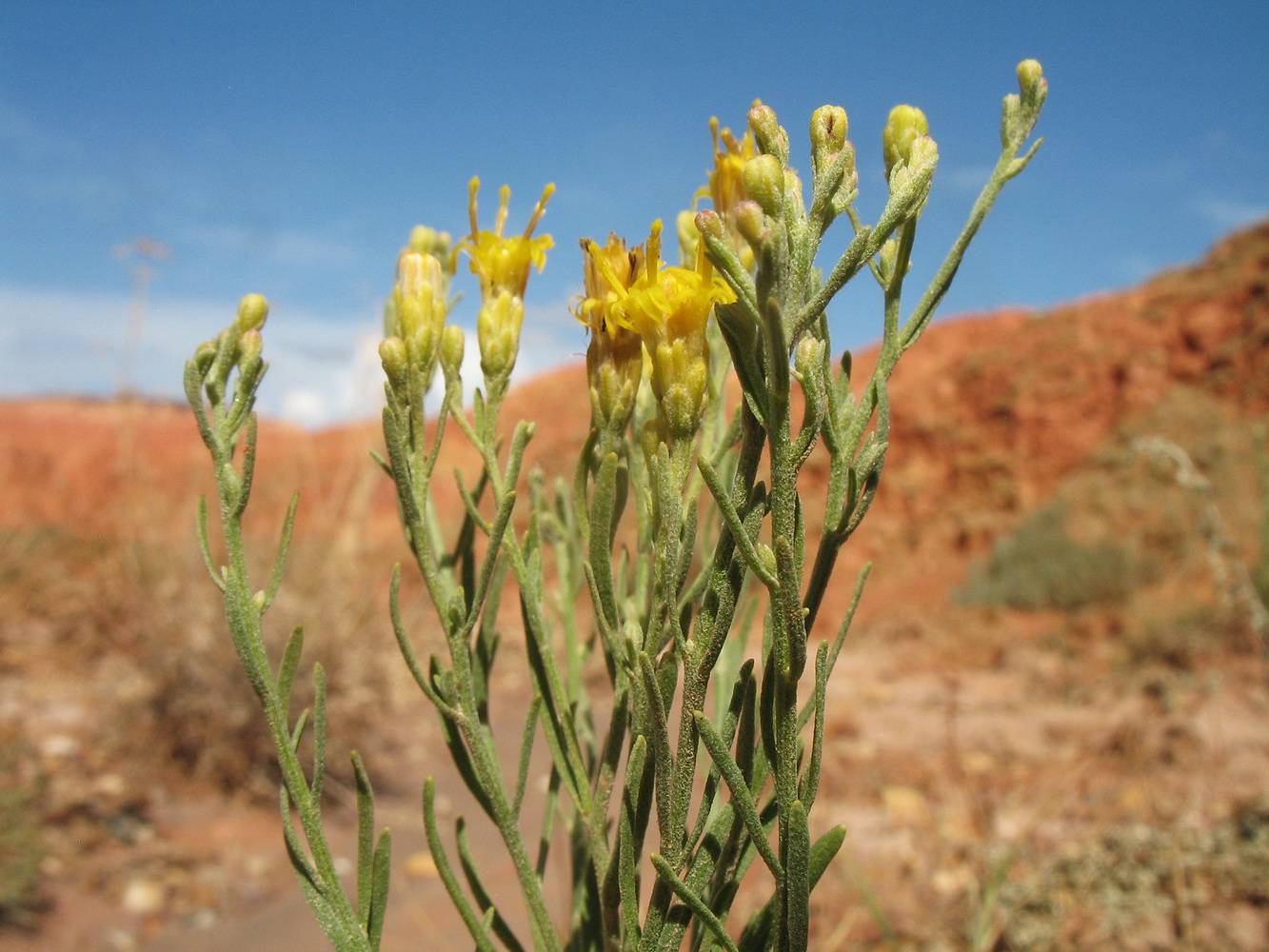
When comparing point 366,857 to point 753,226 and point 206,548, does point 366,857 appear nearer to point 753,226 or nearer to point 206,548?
point 206,548

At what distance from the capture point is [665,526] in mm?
601

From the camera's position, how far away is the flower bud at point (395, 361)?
2.41 ft

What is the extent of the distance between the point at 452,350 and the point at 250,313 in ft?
0.59

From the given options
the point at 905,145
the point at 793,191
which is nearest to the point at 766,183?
the point at 793,191

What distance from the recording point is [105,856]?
3.67 m

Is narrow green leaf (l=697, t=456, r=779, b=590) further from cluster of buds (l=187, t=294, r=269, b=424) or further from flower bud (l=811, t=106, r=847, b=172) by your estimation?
cluster of buds (l=187, t=294, r=269, b=424)

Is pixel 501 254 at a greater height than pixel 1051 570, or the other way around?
pixel 501 254

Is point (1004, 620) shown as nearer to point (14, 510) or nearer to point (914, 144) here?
point (914, 144)

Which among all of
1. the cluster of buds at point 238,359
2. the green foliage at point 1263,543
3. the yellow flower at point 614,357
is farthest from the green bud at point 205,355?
the green foliage at point 1263,543

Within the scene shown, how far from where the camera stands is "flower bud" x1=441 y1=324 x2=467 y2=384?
82cm

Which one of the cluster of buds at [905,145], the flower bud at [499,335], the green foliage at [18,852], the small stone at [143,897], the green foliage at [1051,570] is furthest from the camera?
the green foliage at [1051,570]

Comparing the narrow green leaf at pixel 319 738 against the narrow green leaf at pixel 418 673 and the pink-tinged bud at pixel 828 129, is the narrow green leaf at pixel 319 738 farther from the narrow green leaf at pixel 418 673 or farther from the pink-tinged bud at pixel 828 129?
the pink-tinged bud at pixel 828 129

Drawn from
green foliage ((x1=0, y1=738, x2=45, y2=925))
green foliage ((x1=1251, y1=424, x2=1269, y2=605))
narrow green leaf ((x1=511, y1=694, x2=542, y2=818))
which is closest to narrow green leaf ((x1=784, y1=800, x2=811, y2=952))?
narrow green leaf ((x1=511, y1=694, x2=542, y2=818))

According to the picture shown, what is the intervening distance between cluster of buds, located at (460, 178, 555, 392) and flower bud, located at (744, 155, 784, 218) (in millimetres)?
317
